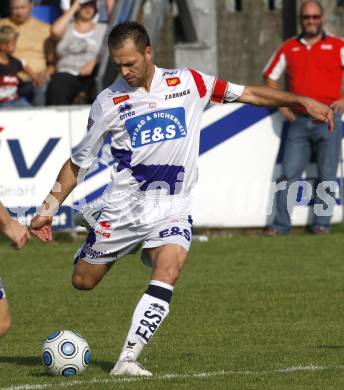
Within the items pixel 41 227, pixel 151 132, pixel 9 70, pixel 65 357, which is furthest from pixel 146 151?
pixel 9 70

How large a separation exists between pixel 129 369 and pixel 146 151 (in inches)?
57.6

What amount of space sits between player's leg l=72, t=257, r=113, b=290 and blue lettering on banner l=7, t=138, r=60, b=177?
6633 mm

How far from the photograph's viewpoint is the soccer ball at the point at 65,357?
830 cm

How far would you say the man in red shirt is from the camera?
16.0 metres

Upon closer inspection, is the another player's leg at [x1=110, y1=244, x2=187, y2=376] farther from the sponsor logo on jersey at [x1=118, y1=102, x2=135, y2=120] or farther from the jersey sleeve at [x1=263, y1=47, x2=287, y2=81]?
the jersey sleeve at [x1=263, y1=47, x2=287, y2=81]

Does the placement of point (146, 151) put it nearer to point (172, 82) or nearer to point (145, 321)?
point (172, 82)

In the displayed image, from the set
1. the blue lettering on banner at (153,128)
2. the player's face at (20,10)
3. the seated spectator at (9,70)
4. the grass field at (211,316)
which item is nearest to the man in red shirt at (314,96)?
the grass field at (211,316)

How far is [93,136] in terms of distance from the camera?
8688 millimetres

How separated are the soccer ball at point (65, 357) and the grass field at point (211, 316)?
9cm

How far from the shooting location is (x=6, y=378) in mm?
8180

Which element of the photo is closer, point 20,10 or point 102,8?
point 20,10

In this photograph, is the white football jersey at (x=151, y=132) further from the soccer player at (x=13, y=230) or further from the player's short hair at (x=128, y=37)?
the soccer player at (x=13, y=230)

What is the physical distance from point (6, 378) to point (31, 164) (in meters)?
7.66

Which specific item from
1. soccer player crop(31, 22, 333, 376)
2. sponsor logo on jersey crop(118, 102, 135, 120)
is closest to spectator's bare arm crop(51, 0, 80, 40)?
soccer player crop(31, 22, 333, 376)
